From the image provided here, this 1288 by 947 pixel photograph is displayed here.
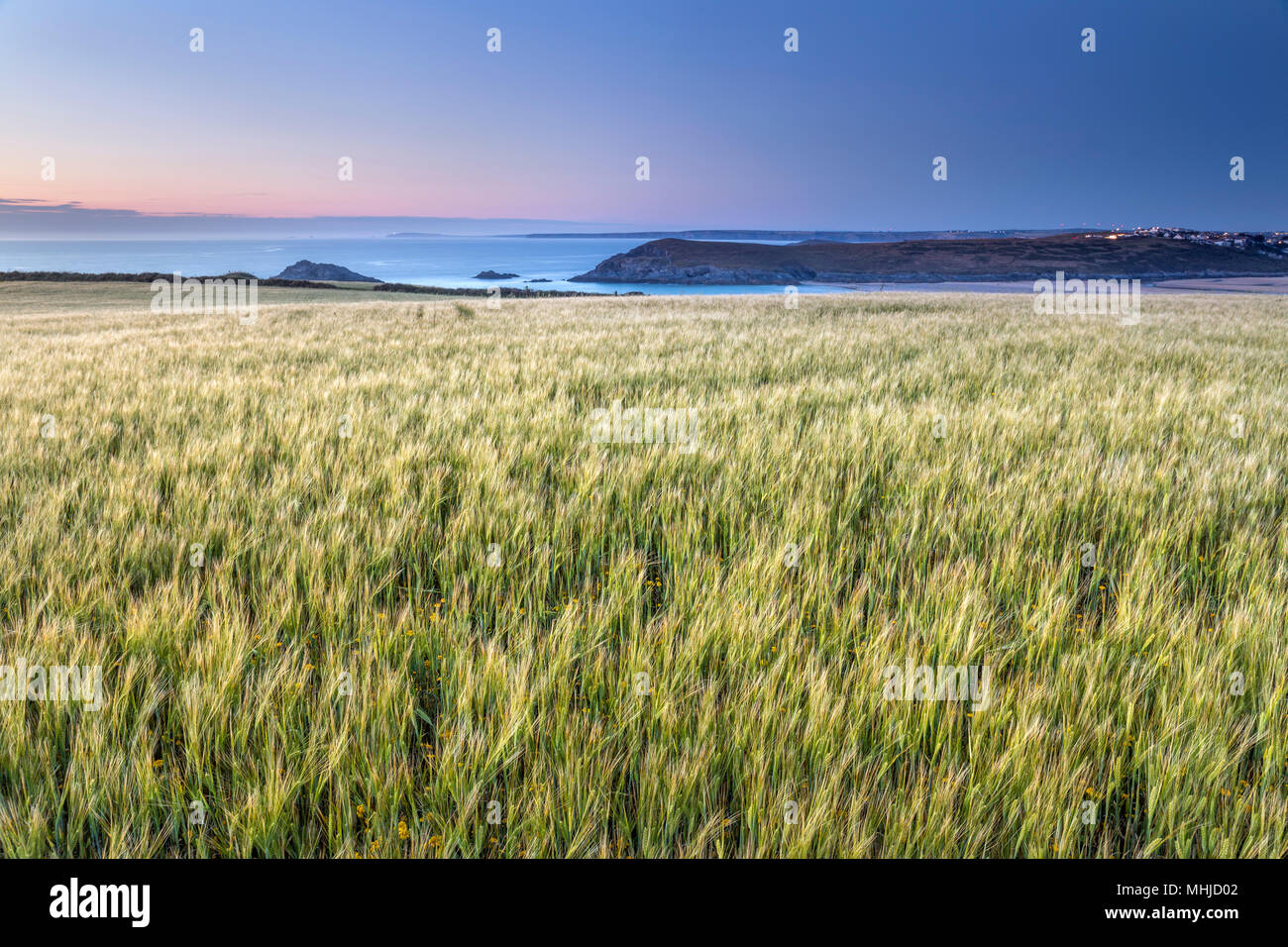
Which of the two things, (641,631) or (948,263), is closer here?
(641,631)

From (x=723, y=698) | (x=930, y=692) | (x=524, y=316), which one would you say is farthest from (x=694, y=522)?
(x=524, y=316)

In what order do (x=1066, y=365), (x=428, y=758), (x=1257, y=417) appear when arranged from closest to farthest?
A: 1. (x=428, y=758)
2. (x=1257, y=417)
3. (x=1066, y=365)

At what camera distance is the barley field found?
1313mm

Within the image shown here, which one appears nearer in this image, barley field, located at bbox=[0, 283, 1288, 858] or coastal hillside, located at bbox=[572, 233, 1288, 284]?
barley field, located at bbox=[0, 283, 1288, 858]

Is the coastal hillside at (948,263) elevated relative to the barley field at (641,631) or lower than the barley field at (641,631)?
elevated

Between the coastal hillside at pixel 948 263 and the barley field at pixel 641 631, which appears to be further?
the coastal hillside at pixel 948 263

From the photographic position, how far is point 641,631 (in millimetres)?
2004

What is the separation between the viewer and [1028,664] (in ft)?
6.02

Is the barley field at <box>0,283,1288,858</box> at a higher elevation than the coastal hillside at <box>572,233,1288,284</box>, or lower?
lower

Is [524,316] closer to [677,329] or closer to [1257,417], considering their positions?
[677,329]

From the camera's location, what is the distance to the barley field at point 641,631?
4.31ft

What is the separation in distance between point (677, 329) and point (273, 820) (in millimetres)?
10850
